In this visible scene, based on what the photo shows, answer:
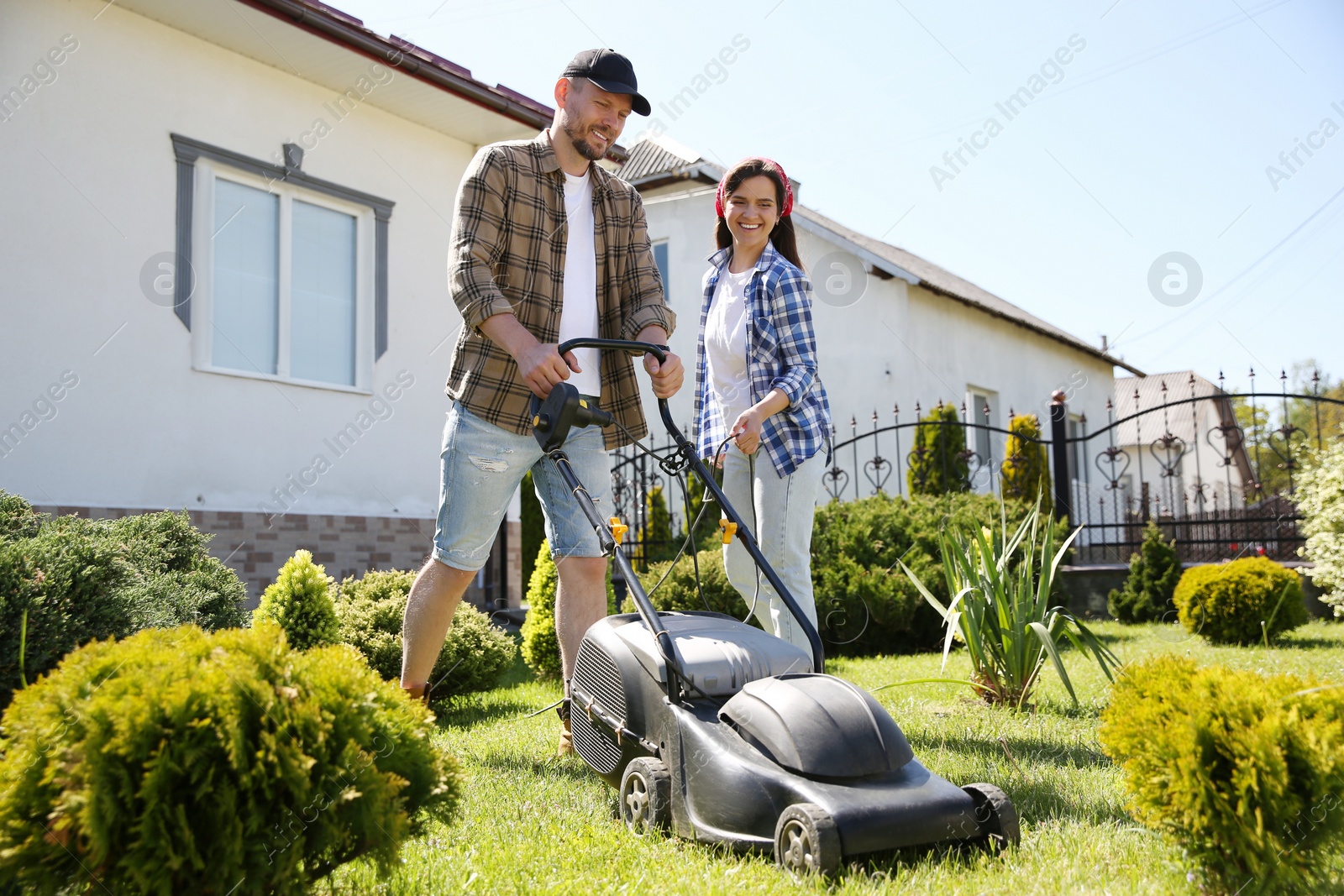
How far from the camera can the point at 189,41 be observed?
672cm

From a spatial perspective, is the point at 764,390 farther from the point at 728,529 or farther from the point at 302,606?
the point at 302,606

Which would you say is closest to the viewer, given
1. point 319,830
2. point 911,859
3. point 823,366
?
point 319,830

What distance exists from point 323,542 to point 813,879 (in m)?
5.90

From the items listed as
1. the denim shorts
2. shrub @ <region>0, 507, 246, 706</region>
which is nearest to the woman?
the denim shorts

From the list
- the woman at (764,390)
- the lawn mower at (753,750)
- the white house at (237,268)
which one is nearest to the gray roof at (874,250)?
the white house at (237,268)

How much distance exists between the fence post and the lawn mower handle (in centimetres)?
714

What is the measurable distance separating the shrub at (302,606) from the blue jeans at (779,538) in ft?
6.24

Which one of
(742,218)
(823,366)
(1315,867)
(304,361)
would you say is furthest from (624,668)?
(823,366)

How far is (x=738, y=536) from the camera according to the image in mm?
2910

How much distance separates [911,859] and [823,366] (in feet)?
47.7

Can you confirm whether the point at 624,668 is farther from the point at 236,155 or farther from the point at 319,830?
the point at 236,155

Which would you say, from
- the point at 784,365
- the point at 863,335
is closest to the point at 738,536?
the point at 784,365

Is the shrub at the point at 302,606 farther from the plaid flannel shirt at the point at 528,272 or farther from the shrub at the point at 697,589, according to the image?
the shrub at the point at 697,589

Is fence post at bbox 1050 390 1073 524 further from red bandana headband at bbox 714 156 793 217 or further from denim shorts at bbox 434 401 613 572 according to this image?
denim shorts at bbox 434 401 613 572
